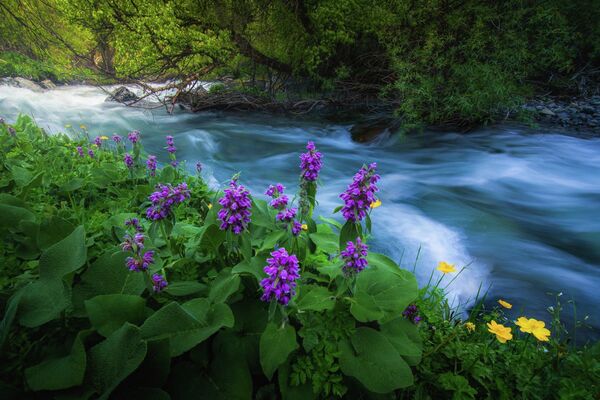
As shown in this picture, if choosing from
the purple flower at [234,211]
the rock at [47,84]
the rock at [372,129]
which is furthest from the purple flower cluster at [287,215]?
the rock at [47,84]

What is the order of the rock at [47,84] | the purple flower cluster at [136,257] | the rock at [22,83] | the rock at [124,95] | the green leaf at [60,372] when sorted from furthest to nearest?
the rock at [47,84] < the rock at [22,83] < the rock at [124,95] < the purple flower cluster at [136,257] < the green leaf at [60,372]

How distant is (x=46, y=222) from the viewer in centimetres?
175

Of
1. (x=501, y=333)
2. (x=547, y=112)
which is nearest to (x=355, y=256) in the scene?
(x=501, y=333)

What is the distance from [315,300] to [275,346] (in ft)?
0.84

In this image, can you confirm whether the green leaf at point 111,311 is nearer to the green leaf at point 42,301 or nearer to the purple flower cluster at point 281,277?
the green leaf at point 42,301

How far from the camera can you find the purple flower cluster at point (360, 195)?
1.56 metres

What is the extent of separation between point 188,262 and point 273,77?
10.2 meters

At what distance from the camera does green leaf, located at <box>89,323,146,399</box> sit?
44.6 inches

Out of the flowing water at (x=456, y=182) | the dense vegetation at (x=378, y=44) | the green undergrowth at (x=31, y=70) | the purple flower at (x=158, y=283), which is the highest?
the dense vegetation at (x=378, y=44)

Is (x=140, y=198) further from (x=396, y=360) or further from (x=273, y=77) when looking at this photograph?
(x=273, y=77)

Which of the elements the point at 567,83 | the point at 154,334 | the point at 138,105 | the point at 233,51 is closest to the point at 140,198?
the point at 154,334

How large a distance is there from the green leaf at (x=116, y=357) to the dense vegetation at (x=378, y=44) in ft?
23.4

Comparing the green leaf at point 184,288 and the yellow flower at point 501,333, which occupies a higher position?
the green leaf at point 184,288

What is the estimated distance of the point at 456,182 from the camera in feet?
19.0
